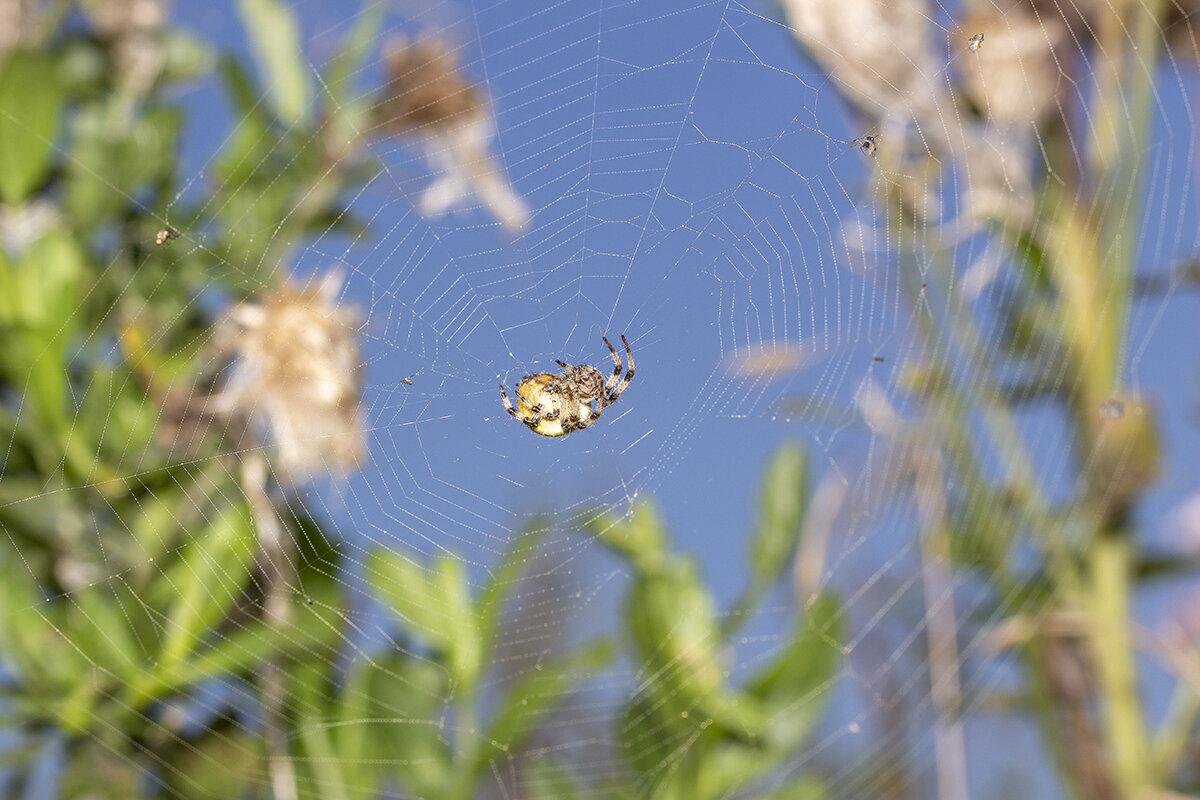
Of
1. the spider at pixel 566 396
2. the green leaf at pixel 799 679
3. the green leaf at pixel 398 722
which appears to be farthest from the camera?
the spider at pixel 566 396

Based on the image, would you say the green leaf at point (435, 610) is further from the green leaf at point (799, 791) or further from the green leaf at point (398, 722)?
Answer: the green leaf at point (799, 791)

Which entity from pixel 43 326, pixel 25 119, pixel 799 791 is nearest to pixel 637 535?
pixel 799 791

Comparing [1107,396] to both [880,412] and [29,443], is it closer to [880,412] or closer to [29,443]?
[880,412]

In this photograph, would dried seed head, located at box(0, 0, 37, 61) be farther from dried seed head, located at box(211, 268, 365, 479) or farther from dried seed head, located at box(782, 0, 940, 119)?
dried seed head, located at box(782, 0, 940, 119)

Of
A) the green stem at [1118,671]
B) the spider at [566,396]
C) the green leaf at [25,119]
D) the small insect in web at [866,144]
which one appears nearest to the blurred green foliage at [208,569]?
the green leaf at [25,119]

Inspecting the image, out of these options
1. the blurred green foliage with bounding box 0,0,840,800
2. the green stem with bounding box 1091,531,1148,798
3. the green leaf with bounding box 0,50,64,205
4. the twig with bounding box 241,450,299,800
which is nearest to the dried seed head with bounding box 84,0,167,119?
the blurred green foliage with bounding box 0,0,840,800
